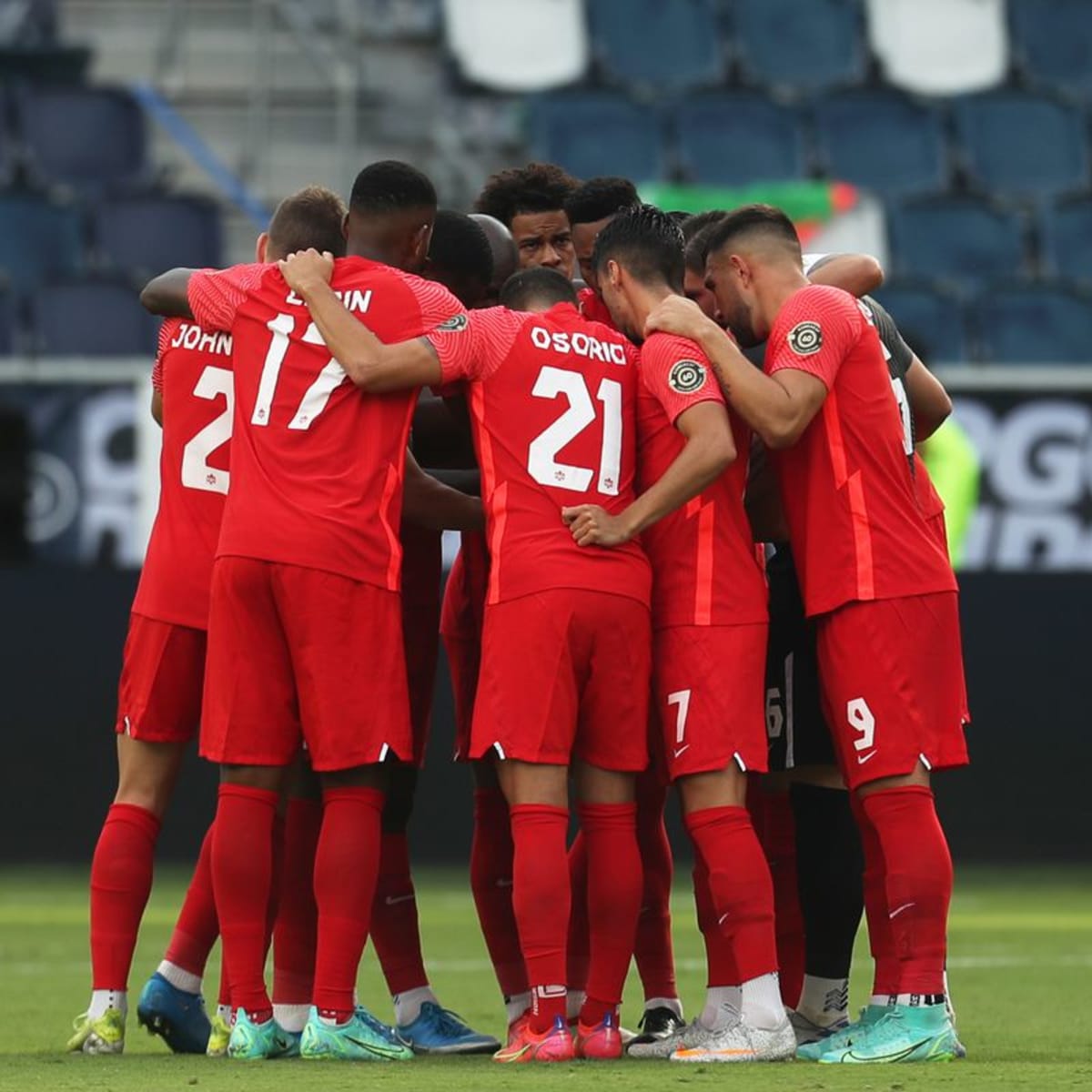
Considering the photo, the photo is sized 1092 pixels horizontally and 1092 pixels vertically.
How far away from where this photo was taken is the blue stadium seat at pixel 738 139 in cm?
1388

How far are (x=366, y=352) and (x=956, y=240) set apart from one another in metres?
9.38

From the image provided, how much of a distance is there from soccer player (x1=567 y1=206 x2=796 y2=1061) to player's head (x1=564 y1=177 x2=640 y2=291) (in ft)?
2.10

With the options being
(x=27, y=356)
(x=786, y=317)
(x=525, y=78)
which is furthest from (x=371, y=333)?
(x=525, y=78)

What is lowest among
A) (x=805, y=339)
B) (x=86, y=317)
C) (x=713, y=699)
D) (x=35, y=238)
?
(x=713, y=699)

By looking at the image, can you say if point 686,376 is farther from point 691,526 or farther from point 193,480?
point 193,480

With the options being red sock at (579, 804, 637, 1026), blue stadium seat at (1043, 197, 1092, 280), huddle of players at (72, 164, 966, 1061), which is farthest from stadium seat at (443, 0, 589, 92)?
red sock at (579, 804, 637, 1026)

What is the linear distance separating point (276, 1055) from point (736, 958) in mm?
1018

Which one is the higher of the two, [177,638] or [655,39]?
[655,39]

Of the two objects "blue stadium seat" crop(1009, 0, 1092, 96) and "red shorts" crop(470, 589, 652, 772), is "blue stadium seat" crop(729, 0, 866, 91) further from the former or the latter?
"red shorts" crop(470, 589, 652, 772)

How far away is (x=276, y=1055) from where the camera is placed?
4840 mm

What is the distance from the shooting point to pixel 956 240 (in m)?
13.6

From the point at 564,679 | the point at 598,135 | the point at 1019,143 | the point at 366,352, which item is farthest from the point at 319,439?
the point at 1019,143

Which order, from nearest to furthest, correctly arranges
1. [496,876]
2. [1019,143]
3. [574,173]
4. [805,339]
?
[805,339], [496,876], [574,173], [1019,143]

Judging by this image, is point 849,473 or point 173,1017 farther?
point 173,1017
